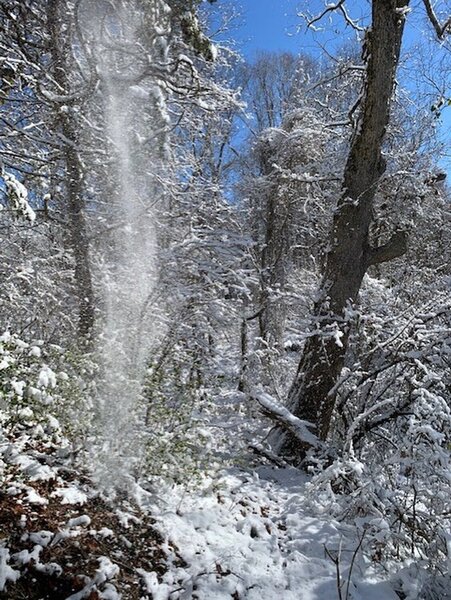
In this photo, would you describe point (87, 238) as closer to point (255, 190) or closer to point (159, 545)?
point (159, 545)

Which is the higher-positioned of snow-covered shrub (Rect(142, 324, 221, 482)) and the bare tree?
the bare tree

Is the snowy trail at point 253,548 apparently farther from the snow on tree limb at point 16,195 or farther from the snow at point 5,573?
the snow on tree limb at point 16,195

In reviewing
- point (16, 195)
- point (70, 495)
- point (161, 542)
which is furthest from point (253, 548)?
point (16, 195)

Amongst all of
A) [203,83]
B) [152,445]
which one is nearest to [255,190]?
[203,83]

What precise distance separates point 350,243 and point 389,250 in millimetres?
483

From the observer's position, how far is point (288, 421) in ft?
13.3

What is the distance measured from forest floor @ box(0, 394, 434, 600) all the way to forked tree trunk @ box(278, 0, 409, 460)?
3.43 ft

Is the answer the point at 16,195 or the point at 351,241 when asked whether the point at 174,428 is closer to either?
the point at 16,195

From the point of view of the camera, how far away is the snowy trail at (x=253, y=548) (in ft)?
7.72

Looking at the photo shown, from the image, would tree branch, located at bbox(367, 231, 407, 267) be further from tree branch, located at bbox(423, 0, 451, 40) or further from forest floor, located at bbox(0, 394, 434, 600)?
forest floor, located at bbox(0, 394, 434, 600)

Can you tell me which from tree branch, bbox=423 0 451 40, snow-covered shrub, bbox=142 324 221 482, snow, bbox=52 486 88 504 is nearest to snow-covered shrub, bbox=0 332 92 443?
snow, bbox=52 486 88 504

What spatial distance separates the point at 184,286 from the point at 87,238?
1.42 metres

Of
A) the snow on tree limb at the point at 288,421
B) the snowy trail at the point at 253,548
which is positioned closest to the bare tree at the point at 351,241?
the snow on tree limb at the point at 288,421

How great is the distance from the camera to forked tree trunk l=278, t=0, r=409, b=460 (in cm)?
414
